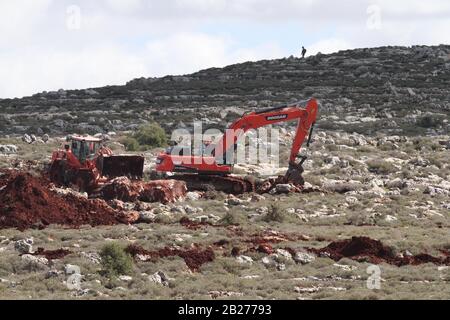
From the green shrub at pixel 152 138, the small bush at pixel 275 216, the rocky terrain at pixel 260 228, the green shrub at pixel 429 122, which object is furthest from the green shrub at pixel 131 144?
the green shrub at pixel 429 122

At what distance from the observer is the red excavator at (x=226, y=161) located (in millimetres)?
41312

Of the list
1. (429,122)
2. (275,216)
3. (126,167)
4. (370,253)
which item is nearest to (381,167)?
(126,167)

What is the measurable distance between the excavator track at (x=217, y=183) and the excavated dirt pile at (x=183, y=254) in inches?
532

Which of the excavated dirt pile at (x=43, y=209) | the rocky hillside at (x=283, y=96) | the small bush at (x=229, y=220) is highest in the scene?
the rocky hillside at (x=283, y=96)

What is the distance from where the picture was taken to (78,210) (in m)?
33.6

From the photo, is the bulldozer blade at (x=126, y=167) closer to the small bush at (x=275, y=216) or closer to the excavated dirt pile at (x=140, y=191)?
the excavated dirt pile at (x=140, y=191)

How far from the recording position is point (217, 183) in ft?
136

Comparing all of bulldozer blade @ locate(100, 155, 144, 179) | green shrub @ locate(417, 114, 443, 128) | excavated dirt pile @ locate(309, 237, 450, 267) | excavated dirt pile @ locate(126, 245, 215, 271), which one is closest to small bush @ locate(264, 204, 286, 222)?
excavated dirt pile @ locate(309, 237, 450, 267)

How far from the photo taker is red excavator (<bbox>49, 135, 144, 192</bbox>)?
3922 centimetres

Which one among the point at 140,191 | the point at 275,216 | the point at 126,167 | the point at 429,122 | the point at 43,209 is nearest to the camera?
the point at 43,209

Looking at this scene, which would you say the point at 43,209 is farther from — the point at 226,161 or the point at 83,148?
the point at 226,161

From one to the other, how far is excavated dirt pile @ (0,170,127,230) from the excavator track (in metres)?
6.90

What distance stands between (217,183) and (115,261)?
16.6 meters
